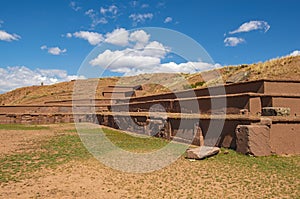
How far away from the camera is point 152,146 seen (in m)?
14.0

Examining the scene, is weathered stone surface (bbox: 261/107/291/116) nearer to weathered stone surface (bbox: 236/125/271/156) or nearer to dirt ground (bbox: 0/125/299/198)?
weathered stone surface (bbox: 236/125/271/156)

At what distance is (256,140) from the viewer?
10719 millimetres

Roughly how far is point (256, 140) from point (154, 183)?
4.80 meters

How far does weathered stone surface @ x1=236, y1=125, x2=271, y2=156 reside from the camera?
35.0 ft

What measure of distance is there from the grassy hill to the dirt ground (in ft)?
52.3

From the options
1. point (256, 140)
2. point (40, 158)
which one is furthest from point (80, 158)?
point (256, 140)

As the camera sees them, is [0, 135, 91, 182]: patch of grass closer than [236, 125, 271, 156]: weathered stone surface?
Yes

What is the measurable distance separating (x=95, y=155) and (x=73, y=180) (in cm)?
343

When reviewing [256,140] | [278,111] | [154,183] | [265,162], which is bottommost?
[154,183]

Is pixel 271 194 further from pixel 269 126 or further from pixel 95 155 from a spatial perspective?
pixel 95 155

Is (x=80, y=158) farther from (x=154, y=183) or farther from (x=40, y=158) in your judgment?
(x=154, y=183)

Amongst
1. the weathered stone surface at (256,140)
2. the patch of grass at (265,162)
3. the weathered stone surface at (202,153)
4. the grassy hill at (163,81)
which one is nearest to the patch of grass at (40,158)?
the weathered stone surface at (202,153)

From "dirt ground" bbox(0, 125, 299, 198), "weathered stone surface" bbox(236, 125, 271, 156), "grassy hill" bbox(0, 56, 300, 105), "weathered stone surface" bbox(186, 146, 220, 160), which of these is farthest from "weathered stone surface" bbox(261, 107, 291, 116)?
"grassy hill" bbox(0, 56, 300, 105)

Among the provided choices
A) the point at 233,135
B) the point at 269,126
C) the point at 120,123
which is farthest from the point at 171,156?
the point at 120,123
